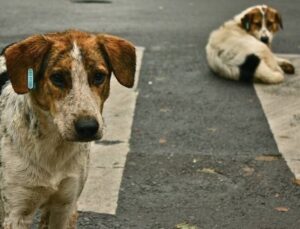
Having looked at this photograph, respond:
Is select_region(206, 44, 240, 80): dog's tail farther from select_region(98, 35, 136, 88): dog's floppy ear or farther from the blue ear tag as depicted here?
the blue ear tag

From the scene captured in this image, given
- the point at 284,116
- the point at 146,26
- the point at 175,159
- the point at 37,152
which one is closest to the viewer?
the point at 37,152

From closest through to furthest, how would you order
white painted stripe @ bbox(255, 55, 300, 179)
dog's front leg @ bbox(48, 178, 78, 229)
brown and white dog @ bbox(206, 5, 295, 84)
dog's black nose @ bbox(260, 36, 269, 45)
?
dog's front leg @ bbox(48, 178, 78, 229) → white painted stripe @ bbox(255, 55, 300, 179) → brown and white dog @ bbox(206, 5, 295, 84) → dog's black nose @ bbox(260, 36, 269, 45)

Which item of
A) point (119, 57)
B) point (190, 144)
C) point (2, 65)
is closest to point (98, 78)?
point (119, 57)

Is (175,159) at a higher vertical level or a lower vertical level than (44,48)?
lower

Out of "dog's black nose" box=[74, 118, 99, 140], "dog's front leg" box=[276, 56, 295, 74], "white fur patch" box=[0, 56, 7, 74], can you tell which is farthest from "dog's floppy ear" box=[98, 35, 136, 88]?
"dog's front leg" box=[276, 56, 295, 74]

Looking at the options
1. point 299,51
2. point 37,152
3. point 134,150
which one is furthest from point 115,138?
point 299,51

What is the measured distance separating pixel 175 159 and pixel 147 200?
0.95 m

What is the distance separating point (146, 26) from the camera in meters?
12.7

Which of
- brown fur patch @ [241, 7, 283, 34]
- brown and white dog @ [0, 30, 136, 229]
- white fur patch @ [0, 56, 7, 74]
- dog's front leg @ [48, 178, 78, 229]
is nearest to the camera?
brown and white dog @ [0, 30, 136, 229]

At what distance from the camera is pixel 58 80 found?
4.18m

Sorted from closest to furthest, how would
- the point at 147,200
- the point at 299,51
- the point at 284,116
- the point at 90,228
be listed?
the point at 90,228 → the point at 147,200 → the point at 284,116 → the point at 299,51

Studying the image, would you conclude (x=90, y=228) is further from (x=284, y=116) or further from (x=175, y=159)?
(x=284, y=116)

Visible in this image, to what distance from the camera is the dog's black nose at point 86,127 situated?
402 cm

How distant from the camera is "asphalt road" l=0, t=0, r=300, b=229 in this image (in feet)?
19.5
